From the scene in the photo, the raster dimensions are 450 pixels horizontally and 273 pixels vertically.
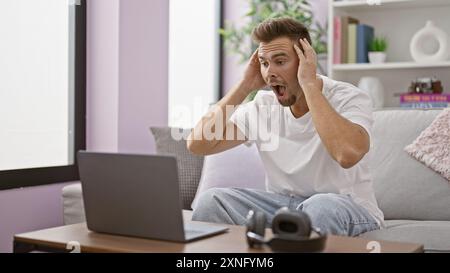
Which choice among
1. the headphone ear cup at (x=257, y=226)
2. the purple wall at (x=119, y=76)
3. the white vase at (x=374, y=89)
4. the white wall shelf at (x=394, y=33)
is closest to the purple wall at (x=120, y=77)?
the purple wall at (x=119, y=76)

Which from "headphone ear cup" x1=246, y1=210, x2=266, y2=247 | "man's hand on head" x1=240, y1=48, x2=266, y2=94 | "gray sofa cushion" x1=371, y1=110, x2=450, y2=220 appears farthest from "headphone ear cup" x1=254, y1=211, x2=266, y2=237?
"gray sofa cushion" x1=371, y1=110, x2=450, y2=220

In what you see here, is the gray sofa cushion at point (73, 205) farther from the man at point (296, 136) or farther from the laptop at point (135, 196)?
the laptop at point (135, 196)

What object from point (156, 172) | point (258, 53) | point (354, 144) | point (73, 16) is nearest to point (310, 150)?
point (354, 144)

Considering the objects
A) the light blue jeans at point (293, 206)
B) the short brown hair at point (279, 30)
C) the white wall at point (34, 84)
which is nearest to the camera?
the light blue jeans at point (293, 206)

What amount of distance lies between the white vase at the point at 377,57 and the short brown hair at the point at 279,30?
1.44m

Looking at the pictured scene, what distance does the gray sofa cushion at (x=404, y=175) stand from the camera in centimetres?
230

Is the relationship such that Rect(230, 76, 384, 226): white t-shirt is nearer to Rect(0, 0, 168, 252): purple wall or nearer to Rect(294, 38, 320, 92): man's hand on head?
Rect(294, 38, 320, 92): man's hand on head

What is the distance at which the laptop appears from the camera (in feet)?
4.24

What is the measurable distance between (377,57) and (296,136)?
154 centimetres

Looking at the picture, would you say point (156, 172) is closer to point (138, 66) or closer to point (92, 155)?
point (92, 155)

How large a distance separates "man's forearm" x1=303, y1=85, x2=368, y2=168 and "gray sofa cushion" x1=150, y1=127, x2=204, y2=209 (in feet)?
3.06

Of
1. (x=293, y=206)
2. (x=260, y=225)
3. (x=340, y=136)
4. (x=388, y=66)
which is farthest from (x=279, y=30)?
(x=388, y=66)

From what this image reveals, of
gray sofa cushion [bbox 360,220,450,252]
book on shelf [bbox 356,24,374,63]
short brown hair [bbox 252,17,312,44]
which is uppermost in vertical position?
book on shelf [bbox 356,24,374,63]

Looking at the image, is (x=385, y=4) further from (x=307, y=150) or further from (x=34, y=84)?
(x=34, y=84)
